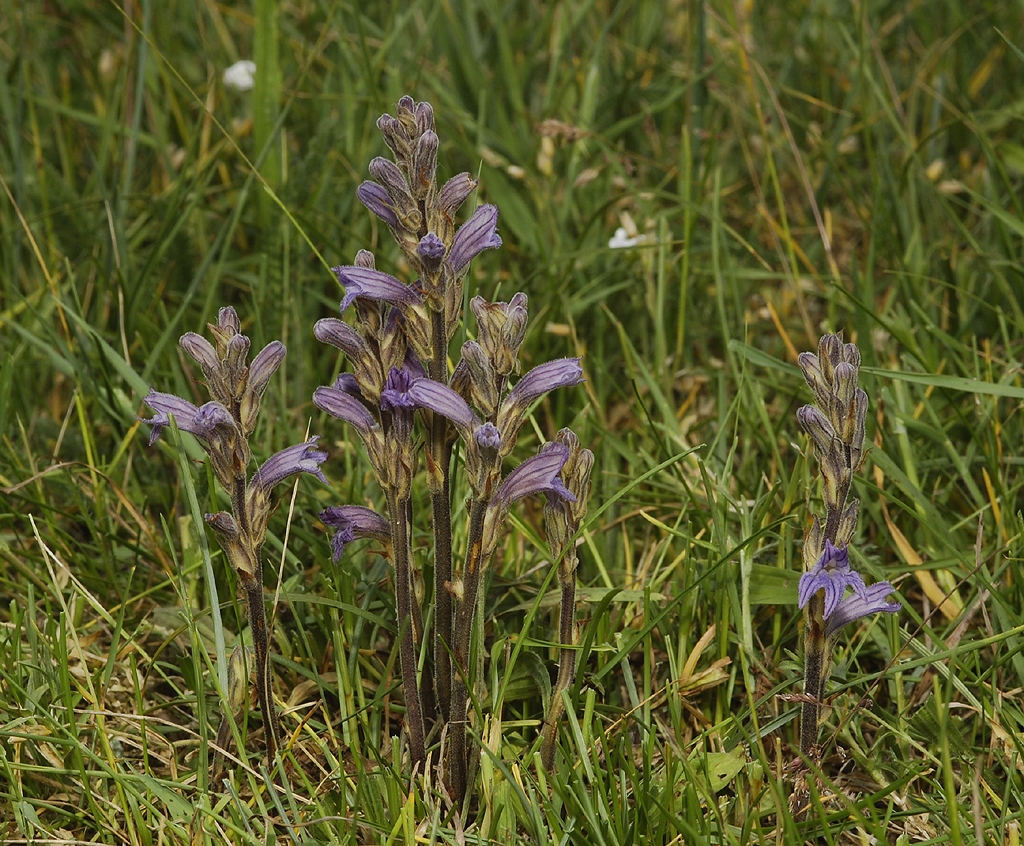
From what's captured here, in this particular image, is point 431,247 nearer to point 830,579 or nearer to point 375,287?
point 375,287

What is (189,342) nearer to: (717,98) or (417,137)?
(417,137)

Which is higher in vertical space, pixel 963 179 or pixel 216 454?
pixel 216 454

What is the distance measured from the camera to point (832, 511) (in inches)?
104

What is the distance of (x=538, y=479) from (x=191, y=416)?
2.71 ft

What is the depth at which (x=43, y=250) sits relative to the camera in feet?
16.3

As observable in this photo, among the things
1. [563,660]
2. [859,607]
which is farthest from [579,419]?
[859,607]

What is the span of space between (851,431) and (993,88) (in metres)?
4.25

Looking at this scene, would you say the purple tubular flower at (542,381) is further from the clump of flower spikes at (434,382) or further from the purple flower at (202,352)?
the purple flower at (202,352)

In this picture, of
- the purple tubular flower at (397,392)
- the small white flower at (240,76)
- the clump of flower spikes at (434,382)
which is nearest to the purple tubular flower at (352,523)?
the clump of flower spikes at (434,382)

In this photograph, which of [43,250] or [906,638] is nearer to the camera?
[906,638]

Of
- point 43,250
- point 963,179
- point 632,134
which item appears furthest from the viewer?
point 632,134

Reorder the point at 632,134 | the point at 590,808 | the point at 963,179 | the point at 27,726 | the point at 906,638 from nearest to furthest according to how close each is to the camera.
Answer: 1. the point at 590,808
2. the point at 27,726
3. the point at 906,638
4. the point at 963,179
5. the point at 632,134

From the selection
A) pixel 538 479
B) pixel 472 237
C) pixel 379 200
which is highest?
pixel 379 200

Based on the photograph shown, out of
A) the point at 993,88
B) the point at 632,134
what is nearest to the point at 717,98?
the point at 632,134
